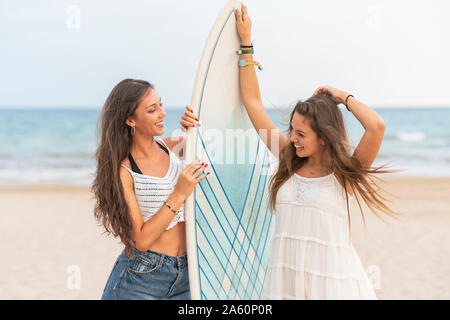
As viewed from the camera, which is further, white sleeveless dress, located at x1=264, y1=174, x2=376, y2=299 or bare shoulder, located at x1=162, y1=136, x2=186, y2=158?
bare shoulder, located at x1=162, y1=136, x2=186, y2=158

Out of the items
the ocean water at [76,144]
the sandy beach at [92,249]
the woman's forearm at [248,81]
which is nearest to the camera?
the woman's forearm at [248,81]

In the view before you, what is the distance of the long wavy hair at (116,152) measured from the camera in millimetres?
1778

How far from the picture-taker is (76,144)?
1603 cm

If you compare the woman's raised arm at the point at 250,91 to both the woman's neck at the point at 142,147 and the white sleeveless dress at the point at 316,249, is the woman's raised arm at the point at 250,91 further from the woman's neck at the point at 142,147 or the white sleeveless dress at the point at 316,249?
the woman's neck at the point at 142,147

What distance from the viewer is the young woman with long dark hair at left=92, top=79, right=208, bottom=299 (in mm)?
1783

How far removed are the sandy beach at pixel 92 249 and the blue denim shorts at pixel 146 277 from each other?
9.17 feet

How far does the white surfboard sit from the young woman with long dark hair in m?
0.09

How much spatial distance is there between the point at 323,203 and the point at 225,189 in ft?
1.74

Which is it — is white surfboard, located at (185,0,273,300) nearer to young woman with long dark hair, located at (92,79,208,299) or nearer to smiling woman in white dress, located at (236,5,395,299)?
young woman with long dark hair, located at (92,79,208,299)

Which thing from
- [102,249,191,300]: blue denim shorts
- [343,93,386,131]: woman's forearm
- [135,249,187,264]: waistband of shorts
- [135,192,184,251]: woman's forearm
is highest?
[343,93,386,131]: woman's forearm

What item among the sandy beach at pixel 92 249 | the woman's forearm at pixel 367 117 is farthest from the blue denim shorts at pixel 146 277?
the sandy beach at pixel 92 249

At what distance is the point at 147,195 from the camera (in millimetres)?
1805

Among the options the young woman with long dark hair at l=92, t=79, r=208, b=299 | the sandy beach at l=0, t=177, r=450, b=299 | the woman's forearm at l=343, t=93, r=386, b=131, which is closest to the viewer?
the woman's forearm at l=343, t=93, r=386, b=131

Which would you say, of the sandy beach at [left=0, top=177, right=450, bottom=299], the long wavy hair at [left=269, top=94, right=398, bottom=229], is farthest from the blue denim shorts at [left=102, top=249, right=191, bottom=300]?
the sandy beach at [left=0, top=177, right=450, bottom=299]
